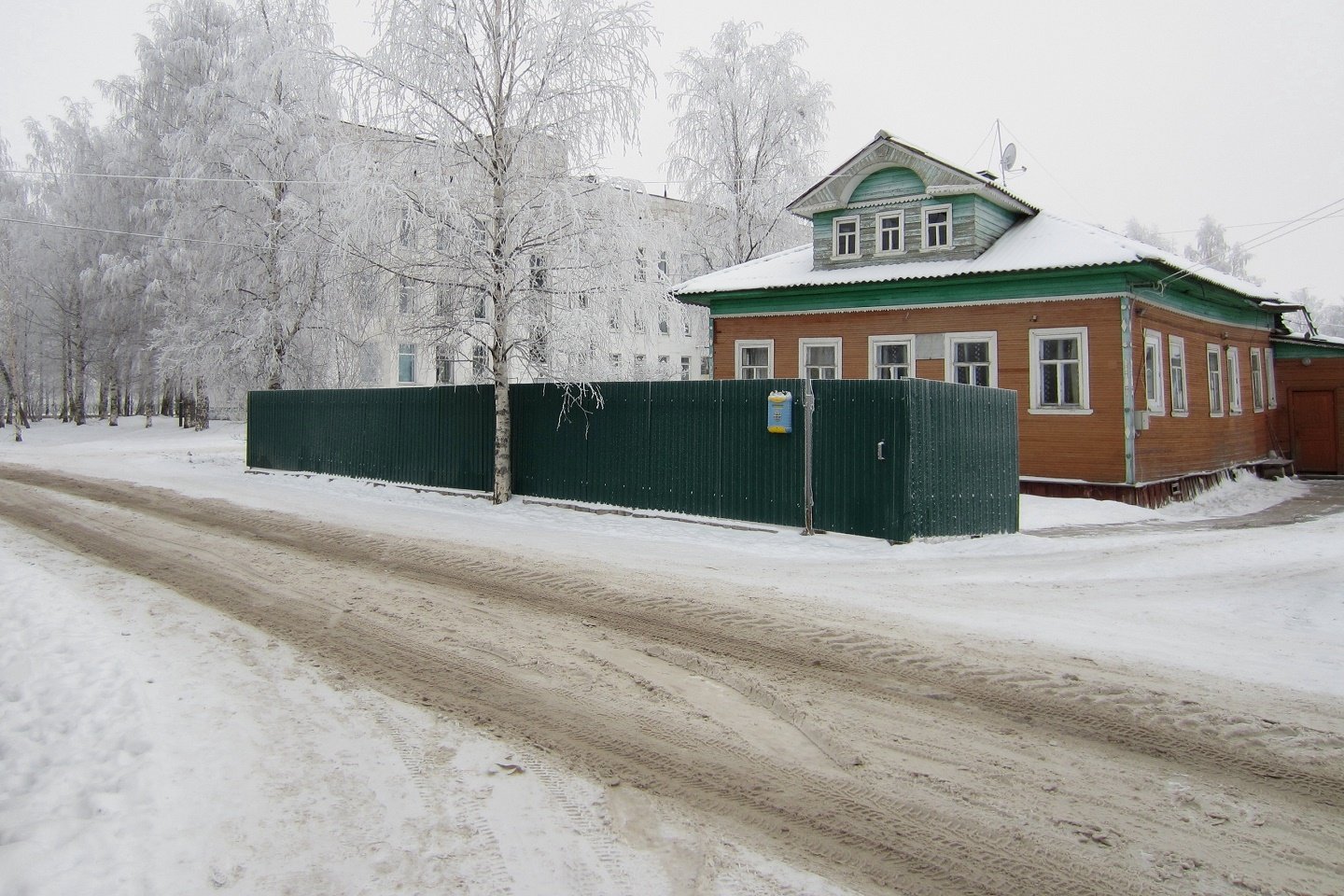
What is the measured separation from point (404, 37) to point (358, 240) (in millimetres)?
3589

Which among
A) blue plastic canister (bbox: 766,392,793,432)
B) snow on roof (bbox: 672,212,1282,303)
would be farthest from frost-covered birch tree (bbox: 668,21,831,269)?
blue plastic canister (bbox: 766,392,793,432)

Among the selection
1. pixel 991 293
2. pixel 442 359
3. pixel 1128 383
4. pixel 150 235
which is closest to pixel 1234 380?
pixel 1128 383

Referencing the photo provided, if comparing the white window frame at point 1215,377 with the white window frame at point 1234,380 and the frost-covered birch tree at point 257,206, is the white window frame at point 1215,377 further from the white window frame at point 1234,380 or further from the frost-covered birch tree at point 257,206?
the frost-covered birch tree at point 257,206

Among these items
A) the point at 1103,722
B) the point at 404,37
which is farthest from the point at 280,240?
the point at 1103,722

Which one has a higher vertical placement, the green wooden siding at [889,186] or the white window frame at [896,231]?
the green wooden siding at [889,186]

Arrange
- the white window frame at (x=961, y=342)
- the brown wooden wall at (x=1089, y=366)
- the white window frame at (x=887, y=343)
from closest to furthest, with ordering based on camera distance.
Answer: the brown wooden wall at (x=1089, y=366) < the white window frame at (x=961, y=342) < the white window frame at (x=887, y=343)

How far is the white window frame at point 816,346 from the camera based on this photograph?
1947cm

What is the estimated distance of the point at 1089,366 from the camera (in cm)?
1623

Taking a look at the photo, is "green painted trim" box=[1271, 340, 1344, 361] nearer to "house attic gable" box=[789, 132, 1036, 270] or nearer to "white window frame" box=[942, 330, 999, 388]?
"house attic gable" box=[789, 132, 1036, 270]

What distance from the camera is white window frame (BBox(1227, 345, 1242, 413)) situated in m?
21.6

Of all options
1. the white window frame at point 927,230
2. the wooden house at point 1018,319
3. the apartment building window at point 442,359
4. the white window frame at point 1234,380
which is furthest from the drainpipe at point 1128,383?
the apartment building window at point 442,359

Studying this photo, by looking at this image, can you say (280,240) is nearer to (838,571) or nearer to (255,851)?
(838,571)

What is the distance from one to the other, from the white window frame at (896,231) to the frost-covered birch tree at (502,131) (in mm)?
7621

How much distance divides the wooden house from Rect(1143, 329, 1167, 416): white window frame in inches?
2.0
